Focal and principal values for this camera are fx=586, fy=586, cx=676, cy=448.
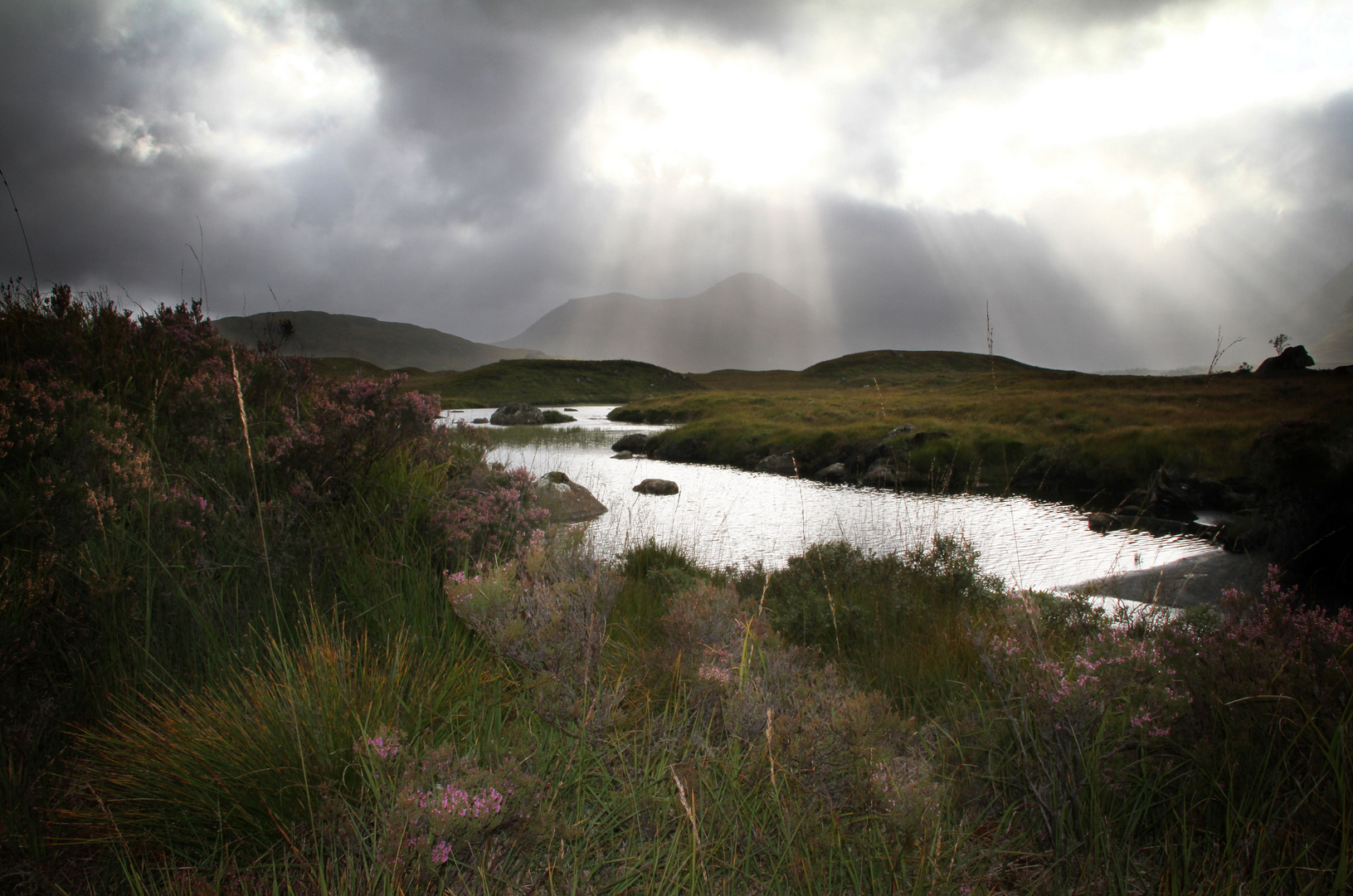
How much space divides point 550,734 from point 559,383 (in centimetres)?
8237

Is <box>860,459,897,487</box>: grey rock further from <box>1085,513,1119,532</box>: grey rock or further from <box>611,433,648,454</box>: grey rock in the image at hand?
<box>611,433,648,454</box>: grey rock

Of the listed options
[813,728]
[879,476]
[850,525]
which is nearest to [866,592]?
[813,728]

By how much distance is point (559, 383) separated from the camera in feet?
271

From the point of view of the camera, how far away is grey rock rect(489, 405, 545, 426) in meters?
43.2

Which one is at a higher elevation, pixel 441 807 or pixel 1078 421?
pixel 1078 421

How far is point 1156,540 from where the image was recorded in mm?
11016

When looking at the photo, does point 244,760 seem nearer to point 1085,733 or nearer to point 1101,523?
point 1085,733

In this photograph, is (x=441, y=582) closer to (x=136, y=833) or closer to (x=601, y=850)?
(x=136, y=833)

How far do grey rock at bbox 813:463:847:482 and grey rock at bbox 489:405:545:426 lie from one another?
2689 centimetres

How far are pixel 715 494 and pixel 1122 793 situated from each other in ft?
48.2

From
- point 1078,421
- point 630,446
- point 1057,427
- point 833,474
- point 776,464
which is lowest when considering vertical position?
point 833,474

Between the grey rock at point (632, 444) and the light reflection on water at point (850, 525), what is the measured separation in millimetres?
8204

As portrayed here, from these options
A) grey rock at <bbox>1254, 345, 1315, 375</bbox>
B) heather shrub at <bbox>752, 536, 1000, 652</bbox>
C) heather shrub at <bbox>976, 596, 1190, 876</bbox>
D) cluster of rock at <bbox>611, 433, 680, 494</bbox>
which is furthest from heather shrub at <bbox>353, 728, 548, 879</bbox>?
grey rock at <bbox>1254, 345, 1315, 375</bbox>

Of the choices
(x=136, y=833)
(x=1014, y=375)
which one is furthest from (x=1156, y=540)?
(x=1014, y=375)
